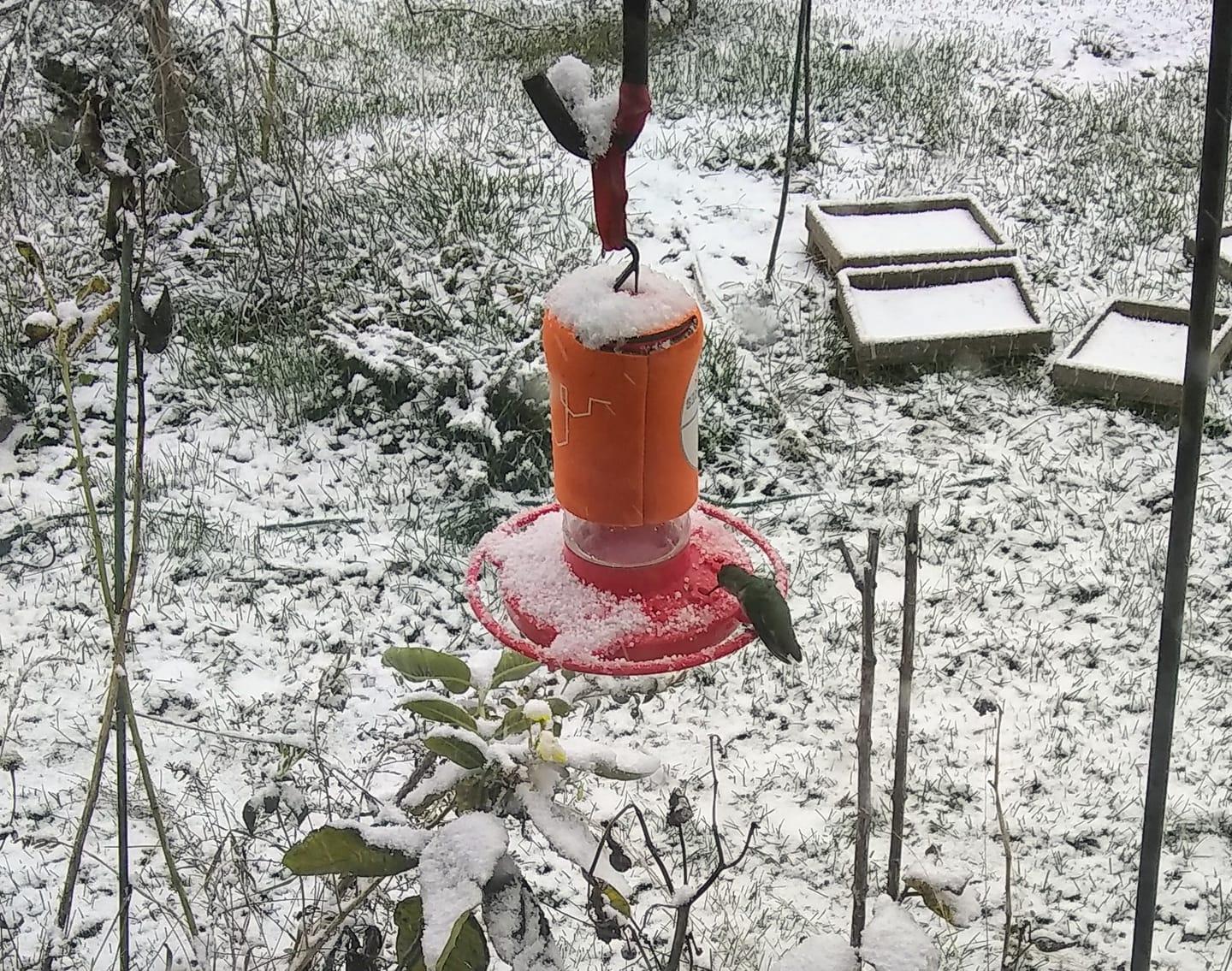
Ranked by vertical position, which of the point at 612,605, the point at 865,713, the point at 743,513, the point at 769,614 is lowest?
the point at 743,513

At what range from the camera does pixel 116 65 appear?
457 cm

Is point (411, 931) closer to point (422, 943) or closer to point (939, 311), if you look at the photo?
point (422, 943)

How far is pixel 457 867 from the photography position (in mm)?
1557

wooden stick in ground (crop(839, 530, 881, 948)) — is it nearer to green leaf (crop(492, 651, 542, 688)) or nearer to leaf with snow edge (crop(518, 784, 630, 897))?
leaf with snow edge (crop(518, 784, 630, 897))

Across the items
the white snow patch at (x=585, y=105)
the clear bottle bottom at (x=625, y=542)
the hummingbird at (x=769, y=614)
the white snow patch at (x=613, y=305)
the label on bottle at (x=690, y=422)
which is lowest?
the clear bottle bottom at (x=625, y=542)

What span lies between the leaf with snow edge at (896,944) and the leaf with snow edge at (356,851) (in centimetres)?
59

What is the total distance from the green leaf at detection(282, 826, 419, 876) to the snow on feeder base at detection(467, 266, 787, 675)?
373 millimetres

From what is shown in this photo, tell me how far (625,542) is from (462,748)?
0.39 m

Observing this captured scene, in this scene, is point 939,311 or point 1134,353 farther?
point 939,311

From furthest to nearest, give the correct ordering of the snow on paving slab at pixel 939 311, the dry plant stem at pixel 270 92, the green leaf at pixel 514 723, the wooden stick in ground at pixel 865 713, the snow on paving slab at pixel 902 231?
the snow on paving slab at pixel 902 231
the snow on paving slab at pixel 939 311
the dry plant stem at pixel 270 92
the green leaf at pixel 514 723
the wooden stick in ground at pixel 865 713

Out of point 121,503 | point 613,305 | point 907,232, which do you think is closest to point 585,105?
point 613,305

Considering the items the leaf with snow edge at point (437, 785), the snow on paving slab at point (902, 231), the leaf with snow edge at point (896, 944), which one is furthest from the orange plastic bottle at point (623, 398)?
the snow on paving slab at point (902, 231)

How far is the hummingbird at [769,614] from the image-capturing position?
114cm

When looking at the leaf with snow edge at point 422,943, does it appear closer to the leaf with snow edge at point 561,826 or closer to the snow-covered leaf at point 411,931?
the snow-covered leaf at point 411,931
